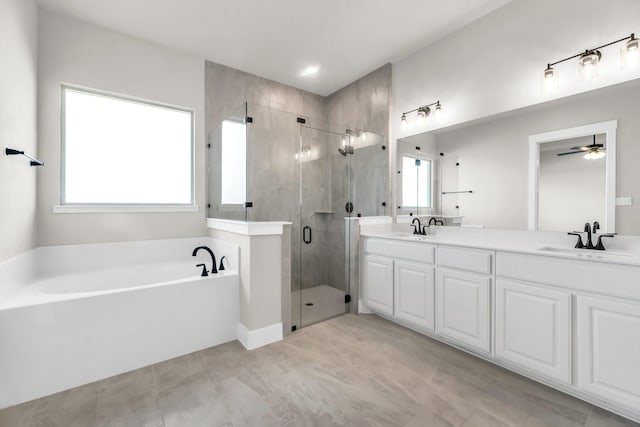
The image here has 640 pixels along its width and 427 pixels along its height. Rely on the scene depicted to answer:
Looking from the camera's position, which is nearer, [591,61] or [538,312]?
[538,312]

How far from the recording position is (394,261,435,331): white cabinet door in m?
2.33

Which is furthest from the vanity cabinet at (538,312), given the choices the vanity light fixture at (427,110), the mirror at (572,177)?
the vanity light fixture at (427,110)

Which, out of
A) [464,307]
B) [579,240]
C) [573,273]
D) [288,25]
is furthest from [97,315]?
[579,240]

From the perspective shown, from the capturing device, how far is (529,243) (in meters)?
2.18

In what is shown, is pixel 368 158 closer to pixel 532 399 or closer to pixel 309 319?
pixel 309 319

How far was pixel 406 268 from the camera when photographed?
2523 millimetres

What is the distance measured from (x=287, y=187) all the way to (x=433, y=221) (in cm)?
162

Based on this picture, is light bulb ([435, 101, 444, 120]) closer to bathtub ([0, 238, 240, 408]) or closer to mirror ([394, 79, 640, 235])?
mirror ([394, 79, 640, 235])

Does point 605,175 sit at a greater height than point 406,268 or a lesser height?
greater

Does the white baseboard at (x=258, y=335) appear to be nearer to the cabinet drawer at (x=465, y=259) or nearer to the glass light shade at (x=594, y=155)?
the cabinet drawer at (x=465, y=259)

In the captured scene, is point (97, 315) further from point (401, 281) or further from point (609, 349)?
point (609, 349)

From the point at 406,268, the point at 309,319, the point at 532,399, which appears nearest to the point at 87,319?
the point at 309,319

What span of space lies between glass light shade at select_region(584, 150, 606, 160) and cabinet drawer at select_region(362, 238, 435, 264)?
122cm

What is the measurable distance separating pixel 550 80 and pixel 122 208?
3990 millimetres
